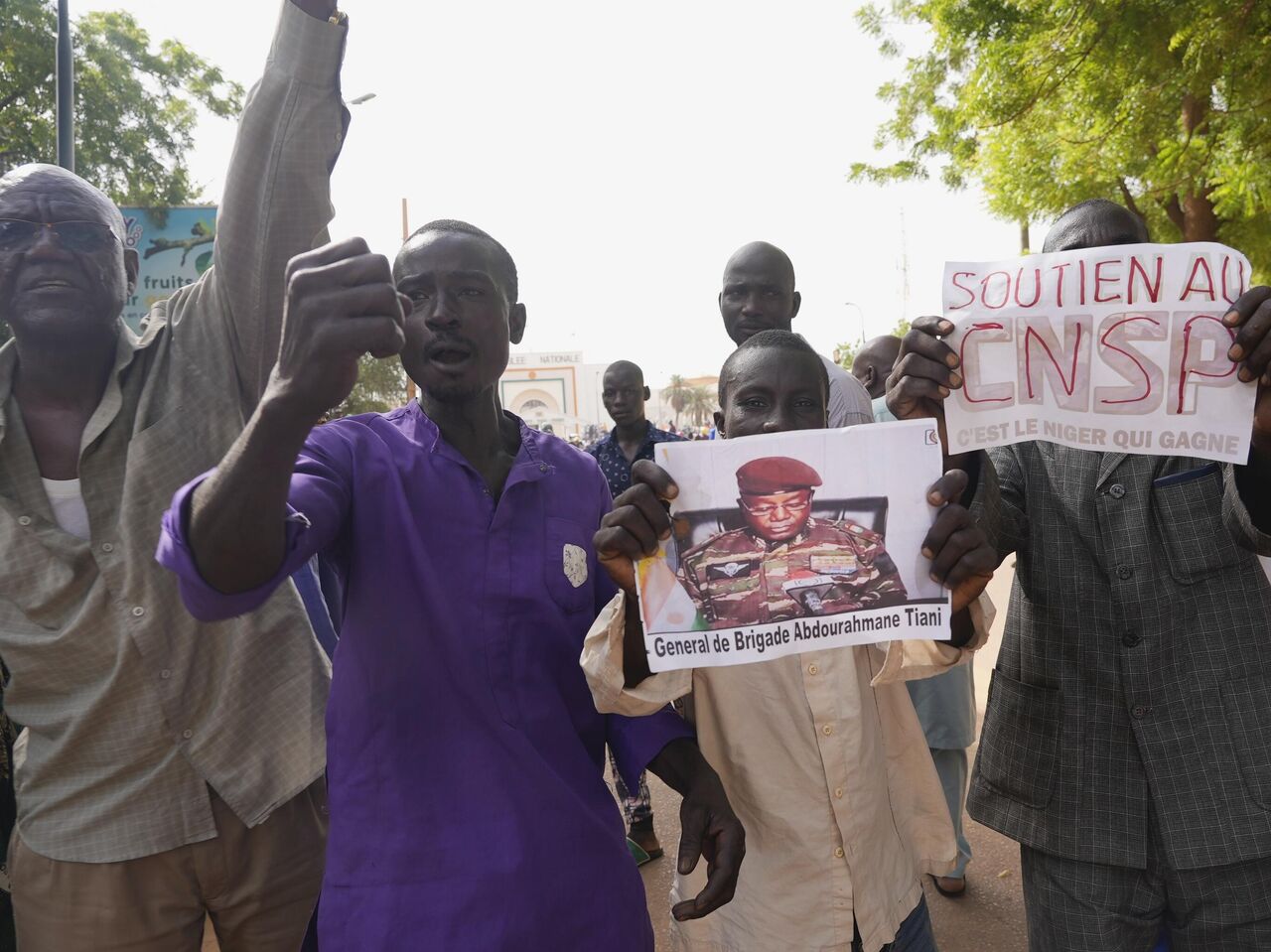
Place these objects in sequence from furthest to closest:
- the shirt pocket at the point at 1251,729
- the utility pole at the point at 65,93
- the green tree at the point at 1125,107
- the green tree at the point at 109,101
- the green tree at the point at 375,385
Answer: the green tree at the point at 375,385 → the green tree at the point at 109,101 → the utility pole at the point at 65,93 → the green tree at the point at 1125,107 → the shirt pocket at the point at 1251,729

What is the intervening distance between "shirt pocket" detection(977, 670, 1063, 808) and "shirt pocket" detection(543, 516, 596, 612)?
3.21ft

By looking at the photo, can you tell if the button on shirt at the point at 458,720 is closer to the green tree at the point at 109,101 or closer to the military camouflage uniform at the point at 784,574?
the military camouflage uniform at the point at 784,574

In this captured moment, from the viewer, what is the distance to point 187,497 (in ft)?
4.37

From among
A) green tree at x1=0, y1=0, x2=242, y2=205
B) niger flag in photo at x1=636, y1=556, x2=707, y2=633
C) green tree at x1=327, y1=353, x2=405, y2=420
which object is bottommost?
niger flag in photo at x1=636, y1=556, x2=707, y2=633

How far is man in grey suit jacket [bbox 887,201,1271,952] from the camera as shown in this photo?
1.83m

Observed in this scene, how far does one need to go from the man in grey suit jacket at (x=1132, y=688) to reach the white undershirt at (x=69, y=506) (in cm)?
178

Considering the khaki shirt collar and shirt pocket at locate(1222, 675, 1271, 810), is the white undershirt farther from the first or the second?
shirt pocket at locate(1222, 675, 1271, 810)

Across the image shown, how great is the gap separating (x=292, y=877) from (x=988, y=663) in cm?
577

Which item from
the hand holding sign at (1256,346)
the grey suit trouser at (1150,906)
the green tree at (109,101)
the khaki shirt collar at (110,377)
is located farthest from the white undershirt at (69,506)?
the green tree at (109,101)

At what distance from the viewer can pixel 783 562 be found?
1.64 metres

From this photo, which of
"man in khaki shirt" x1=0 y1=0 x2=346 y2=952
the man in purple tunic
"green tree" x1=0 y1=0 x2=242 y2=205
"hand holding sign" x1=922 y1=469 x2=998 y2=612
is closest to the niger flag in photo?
the man in purple tunic

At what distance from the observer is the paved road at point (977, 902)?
11.3ft

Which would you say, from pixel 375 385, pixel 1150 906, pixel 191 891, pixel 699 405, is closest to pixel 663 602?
pixel 1150 906

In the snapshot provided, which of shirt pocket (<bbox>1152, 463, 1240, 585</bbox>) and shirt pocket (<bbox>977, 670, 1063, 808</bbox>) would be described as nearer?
shirt pocket (<bbox>1152, 463, 1240, 585</bbox>)
